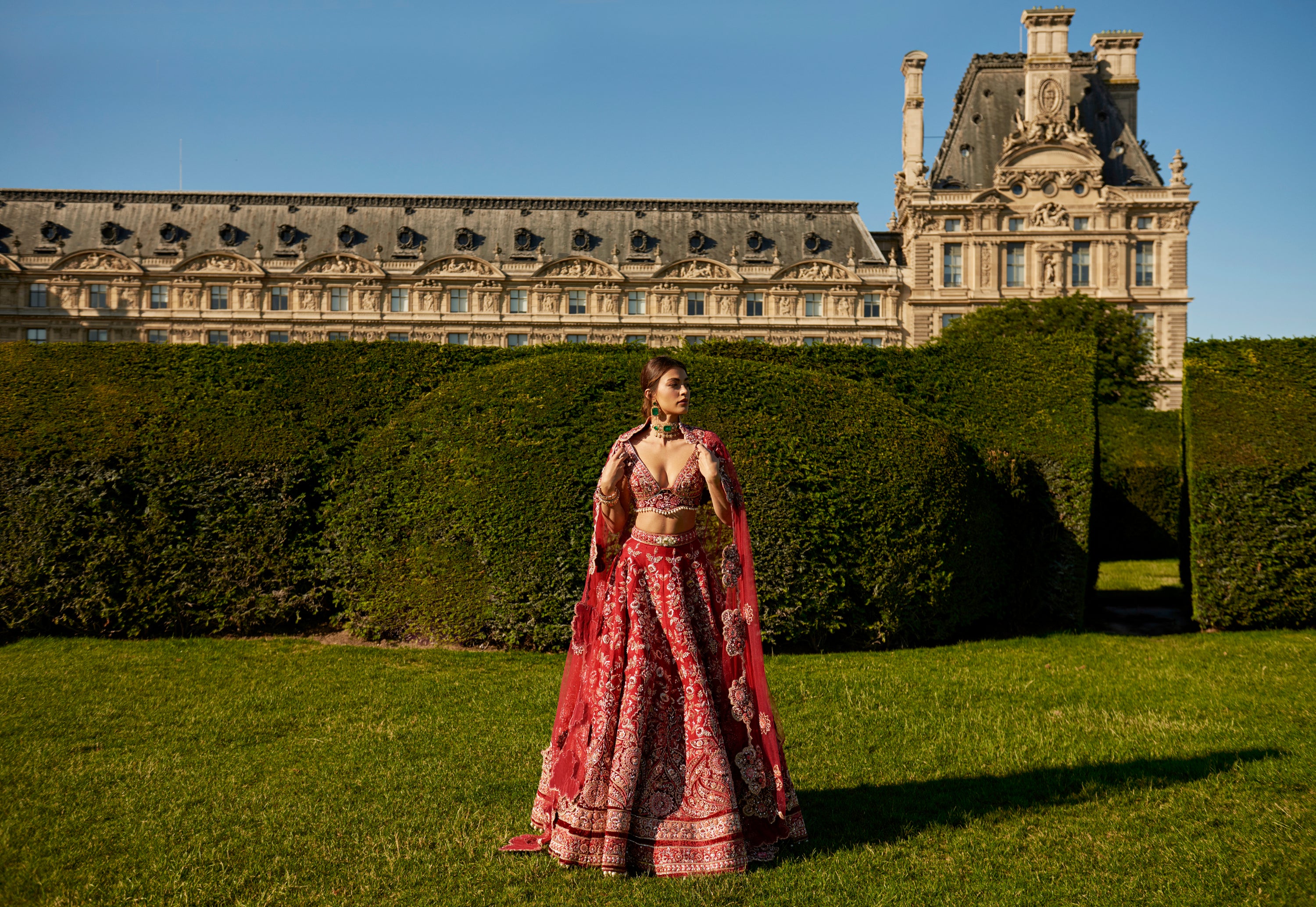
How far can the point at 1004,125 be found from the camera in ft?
165

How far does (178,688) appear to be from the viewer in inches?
277

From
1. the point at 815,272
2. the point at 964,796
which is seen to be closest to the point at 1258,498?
the point at 964,796

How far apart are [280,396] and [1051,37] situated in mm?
53826

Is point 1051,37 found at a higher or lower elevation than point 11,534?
higher

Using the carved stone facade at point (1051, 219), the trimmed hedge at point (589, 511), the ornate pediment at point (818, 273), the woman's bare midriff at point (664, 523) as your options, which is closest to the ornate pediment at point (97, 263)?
the ornate pediment at point (818, 273)

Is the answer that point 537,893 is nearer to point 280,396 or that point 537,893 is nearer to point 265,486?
point 265,486

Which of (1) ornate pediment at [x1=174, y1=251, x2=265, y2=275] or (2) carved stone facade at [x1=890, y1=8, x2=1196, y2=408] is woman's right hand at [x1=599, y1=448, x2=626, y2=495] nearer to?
(2) carved stone facade at [x1=890, y1=8, x2=1196, y2=408]

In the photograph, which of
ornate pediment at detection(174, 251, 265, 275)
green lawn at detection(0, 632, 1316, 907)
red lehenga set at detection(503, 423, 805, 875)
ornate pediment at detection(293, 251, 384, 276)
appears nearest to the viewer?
green lawn at detection(0, 632, 1316, 907)

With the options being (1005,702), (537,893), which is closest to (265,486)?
(537,893)

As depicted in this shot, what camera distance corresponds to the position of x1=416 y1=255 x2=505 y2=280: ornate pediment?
47.8 metres

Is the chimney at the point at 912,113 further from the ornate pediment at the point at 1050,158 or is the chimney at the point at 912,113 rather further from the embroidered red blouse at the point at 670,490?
the embroidered red blouse at the point at 670,490

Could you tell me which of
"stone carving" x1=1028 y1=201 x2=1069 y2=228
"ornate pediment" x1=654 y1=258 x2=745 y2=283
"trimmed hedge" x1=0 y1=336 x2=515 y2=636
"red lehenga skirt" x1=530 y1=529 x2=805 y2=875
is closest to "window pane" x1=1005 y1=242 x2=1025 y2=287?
"stone carving" x1=1028 y1=201 x2=1069 y2=228

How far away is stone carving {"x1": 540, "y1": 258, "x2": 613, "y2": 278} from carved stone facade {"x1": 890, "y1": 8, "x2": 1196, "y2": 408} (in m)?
17.2

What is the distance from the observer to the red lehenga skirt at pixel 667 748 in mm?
3943
